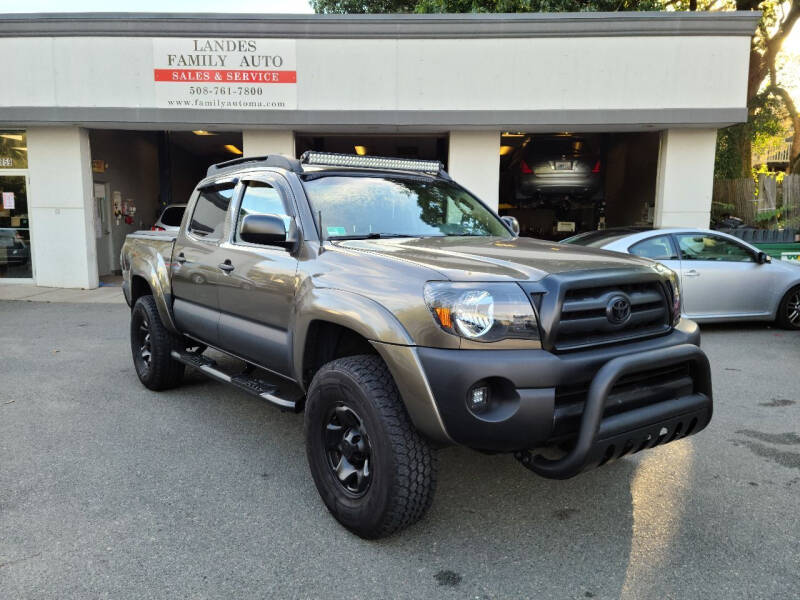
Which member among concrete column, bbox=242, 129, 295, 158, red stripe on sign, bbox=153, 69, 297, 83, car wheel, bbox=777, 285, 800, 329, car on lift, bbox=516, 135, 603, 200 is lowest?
car wheel, bbox=777, 285, 800, 329

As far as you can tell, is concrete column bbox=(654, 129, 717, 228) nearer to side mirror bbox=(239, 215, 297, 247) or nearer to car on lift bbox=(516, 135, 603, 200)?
car on lift bbox=(516, 135, 603, 200)

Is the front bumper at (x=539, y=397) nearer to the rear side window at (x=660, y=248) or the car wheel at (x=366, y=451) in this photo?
the car wheel at (x=366, y=451)

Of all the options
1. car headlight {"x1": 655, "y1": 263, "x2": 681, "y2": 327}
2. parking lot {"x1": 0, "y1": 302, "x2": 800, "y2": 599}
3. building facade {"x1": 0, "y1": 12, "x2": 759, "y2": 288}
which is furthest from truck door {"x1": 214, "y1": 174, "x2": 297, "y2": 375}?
building facade {"x1": 0, "y1": 12, "x2": 759, "y2": 288}

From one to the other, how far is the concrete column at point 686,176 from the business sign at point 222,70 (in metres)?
7.46

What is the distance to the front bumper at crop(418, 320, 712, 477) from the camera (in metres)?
2.45

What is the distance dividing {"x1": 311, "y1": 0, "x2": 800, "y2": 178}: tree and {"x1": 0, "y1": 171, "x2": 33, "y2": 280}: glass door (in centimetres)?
1181

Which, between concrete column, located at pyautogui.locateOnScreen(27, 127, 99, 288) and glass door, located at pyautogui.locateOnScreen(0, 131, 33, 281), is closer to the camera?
concrete column, located at pyautogui.locateOnScreen(27, 127, 99, 288)

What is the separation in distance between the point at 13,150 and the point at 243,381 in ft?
38.6

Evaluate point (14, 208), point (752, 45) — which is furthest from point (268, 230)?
point (752, 45)

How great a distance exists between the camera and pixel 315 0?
23.9 meters

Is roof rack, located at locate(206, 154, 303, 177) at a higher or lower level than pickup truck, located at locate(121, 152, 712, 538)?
higher

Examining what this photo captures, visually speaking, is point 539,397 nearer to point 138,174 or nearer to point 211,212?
point 211,212

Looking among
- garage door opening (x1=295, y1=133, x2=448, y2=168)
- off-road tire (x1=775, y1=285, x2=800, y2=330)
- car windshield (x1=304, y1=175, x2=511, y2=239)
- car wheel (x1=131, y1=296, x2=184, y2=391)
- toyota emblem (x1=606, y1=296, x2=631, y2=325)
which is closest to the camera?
toyota emblem (x1=606, y1=296, x2=631, y2=325)

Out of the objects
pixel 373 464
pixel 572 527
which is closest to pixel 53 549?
pixel 373 464
